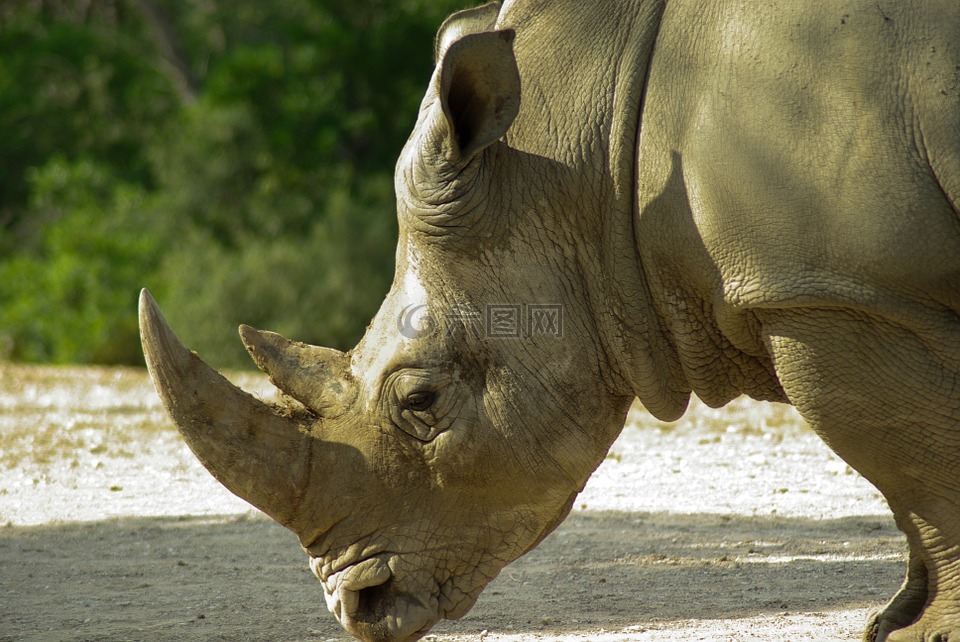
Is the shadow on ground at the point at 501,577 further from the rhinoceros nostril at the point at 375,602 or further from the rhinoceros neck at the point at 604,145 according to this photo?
the rhinoceros neck at the point at 604,145

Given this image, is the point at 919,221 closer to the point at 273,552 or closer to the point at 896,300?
the point at 896,300

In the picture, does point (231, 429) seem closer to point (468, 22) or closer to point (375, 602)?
point (375, 602)

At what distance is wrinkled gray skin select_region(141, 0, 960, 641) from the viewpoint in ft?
11.0

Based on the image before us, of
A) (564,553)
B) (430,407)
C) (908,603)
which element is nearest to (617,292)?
(430,407)

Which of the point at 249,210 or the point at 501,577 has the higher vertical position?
the point at 249,210

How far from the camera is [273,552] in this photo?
642 cm

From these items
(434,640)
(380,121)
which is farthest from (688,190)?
(380,121)

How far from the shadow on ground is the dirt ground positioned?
0.05 ft

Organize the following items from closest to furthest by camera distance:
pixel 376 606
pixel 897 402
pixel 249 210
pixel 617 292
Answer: pixel 897 402
pixel 617 292
pixel 376 606
pixel 249 210

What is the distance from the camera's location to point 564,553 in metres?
6.28

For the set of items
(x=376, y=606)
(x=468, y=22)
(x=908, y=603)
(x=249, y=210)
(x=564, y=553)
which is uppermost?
(x=468, y=22)

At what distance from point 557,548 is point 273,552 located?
1.39 m
